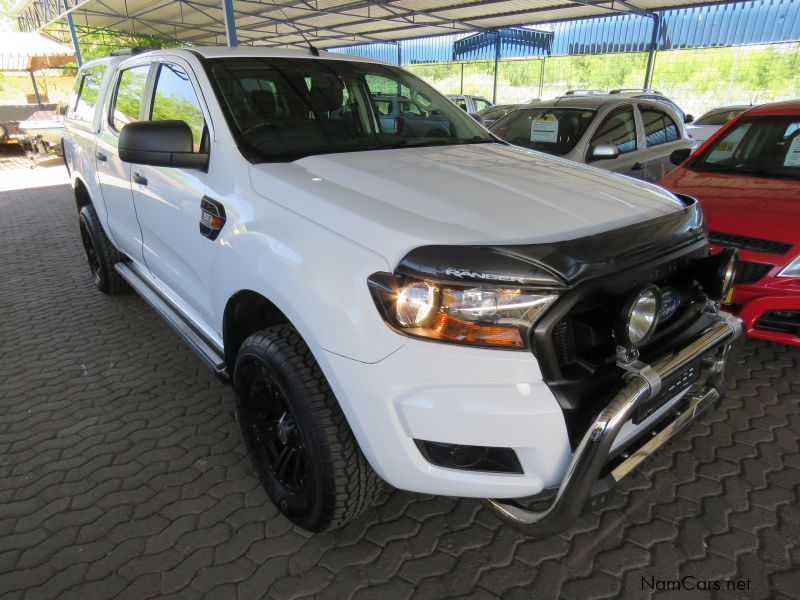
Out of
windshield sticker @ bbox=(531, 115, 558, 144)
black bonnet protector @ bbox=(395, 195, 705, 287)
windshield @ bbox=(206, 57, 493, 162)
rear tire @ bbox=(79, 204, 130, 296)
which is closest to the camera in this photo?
black bonnet protector @ bbox=(395, 195, 705, 287)

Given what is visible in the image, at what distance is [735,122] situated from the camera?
4.48 m

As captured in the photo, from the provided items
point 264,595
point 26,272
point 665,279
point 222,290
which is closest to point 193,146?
point 222,290

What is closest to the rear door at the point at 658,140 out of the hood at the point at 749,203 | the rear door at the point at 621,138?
the rear door at the point at 621,138

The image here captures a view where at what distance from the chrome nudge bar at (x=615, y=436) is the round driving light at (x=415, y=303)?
22.3 inches

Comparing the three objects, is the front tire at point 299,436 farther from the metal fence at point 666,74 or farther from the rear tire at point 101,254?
the metal fence at point 666,74

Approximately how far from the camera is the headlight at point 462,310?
4.87 feet

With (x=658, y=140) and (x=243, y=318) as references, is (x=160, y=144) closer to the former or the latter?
(x=243, y=318)

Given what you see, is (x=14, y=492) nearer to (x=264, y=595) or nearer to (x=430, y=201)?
(x=264, y=595)

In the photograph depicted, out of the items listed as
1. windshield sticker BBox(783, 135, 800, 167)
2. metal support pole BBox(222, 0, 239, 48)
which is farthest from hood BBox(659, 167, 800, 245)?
metal support pole BBox(222, 0, 239, 48)

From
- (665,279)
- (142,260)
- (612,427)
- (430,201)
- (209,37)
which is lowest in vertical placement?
(142,260)

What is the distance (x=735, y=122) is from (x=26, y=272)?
271 inches

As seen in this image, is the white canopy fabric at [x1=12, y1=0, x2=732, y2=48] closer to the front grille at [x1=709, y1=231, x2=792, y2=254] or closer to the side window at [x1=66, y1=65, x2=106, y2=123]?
the side window at [x1=66, y1=65, x2=106, y2=123]

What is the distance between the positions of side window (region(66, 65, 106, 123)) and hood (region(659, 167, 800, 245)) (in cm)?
444

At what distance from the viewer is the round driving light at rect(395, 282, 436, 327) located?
1.50m
